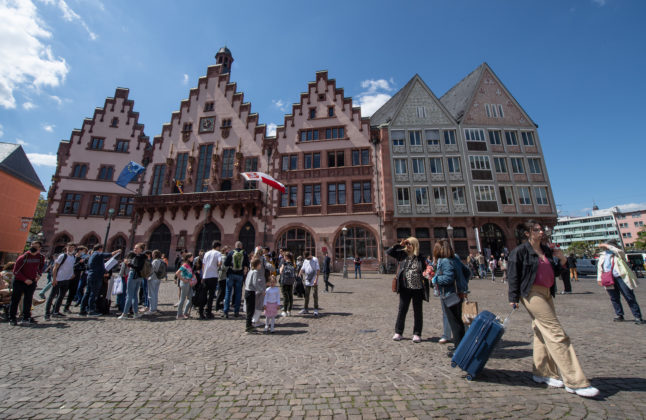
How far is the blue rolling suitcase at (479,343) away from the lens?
3473 millimetres

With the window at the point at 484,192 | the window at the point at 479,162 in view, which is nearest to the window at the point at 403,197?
the window at the point at 484,192

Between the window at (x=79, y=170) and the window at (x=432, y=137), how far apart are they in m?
36.6

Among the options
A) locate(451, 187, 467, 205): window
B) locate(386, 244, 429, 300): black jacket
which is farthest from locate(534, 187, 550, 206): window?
locate(386, 244, 429, 300): black jacket

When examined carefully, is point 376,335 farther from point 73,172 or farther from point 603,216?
point 603,216

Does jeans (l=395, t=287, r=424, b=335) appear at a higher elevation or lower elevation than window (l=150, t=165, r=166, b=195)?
lower

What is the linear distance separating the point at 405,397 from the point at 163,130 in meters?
35.7

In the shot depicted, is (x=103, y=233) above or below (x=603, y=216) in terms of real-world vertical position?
below

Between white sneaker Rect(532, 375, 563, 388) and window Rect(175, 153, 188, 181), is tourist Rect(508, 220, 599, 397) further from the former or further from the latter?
window Rect(175, 153, 188, 181)

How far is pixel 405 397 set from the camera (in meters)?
3.16

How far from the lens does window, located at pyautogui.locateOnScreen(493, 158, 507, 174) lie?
27.3m

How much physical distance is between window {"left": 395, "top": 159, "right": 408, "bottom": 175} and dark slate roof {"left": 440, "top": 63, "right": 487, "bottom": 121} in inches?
324

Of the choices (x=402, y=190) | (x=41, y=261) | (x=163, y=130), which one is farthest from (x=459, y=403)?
(x=163, y=130)

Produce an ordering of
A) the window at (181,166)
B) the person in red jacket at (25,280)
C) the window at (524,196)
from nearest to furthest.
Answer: the person in red jacket at (25,280), the window at (524,196), the window at (181,166)

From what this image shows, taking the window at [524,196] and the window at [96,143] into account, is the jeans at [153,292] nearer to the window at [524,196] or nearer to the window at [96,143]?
the window at [524,196]
